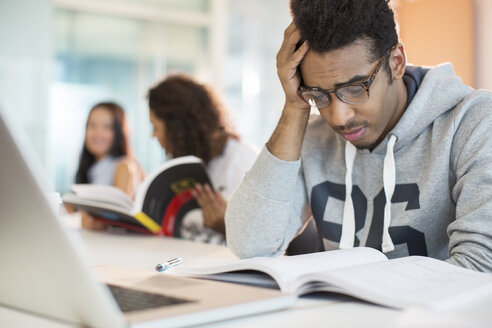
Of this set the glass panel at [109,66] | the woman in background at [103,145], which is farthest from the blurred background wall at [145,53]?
the woman in background at [103,145]

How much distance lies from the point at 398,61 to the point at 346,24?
185 mm

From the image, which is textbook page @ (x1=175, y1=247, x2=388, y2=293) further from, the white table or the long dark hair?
the long dark hair

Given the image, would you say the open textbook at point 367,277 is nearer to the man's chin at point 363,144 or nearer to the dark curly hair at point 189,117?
the man's chin at point 363,144

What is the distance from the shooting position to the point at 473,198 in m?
0.97

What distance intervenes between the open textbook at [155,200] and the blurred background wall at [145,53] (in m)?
2.26

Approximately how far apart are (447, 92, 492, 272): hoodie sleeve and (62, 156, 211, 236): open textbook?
2.52 feet

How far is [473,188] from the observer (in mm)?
989

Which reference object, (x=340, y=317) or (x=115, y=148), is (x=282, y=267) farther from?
(x=115, y=148)

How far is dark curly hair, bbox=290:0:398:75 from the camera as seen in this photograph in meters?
1.10

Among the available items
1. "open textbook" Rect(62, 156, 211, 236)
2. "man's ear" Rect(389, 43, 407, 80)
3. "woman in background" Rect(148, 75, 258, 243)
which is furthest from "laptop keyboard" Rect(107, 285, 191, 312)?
"woman in background" Rect(148, 75, 258, 243)

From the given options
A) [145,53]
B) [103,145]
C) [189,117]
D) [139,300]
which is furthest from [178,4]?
[139,300]

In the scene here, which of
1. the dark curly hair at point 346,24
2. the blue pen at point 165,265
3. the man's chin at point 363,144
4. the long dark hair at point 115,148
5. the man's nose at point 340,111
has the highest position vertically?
the dark curly hair at point 346,24

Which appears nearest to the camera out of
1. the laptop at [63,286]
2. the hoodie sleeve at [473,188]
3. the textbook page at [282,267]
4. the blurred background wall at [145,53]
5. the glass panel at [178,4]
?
the laptop at [63,286]

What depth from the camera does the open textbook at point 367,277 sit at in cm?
62
